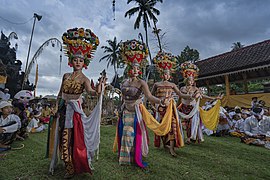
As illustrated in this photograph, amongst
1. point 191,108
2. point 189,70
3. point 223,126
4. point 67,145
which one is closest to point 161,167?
point 67,145

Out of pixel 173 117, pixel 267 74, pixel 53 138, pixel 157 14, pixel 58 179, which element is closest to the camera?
pixel 58 179

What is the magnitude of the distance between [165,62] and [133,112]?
1.84m

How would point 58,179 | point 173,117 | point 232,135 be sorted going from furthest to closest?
1. point 232,135
2. point 173,117
3. point 58,179

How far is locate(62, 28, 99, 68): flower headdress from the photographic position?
323 centimetres

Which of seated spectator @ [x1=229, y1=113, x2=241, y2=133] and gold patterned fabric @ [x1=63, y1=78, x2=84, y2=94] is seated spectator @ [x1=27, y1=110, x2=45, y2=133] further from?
seated spectator @ [x1=229, y1=113, x2=241, y2=133]

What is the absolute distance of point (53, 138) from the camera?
3.41 m

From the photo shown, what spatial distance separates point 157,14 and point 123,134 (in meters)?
25.1

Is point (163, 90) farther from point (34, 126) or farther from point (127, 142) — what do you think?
point (34, 126)

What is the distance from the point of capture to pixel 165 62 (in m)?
4.89

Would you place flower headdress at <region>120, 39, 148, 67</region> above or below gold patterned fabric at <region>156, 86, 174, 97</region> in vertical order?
above

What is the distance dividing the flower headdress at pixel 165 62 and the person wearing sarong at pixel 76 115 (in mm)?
2119

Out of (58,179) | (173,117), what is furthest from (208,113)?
(58,179)

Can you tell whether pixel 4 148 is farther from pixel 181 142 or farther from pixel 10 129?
pixel 181 142

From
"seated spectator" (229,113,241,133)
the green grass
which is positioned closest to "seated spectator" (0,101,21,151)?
the green grass
